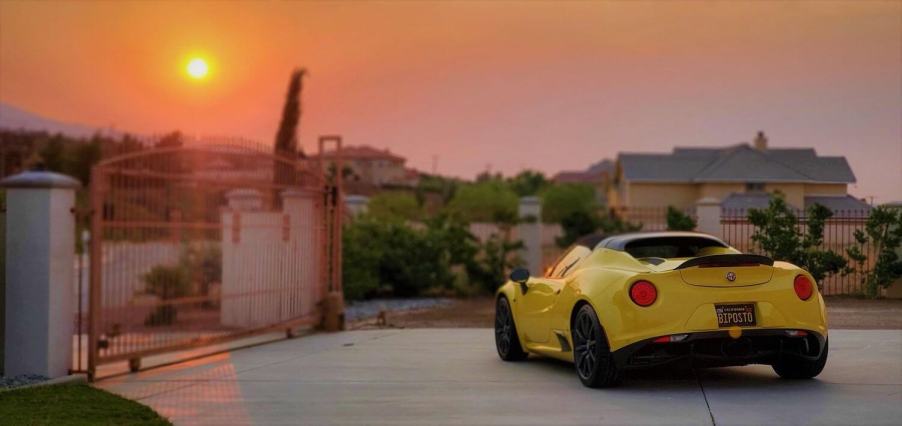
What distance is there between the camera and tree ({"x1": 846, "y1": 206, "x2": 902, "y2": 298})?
6.07 meters

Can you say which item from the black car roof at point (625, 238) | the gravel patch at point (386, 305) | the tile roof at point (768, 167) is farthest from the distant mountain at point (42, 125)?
the tile roof at point (768, 167)

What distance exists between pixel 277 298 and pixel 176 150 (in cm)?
344

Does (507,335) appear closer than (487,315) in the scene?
Yes

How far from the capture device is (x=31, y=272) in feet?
38.1

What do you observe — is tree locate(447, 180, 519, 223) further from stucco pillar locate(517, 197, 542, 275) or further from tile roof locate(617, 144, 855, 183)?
tile roof locate(617, 144, 855, 183)

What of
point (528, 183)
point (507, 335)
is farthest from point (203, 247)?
point (528, 183)

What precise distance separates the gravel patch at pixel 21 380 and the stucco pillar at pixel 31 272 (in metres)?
0.06

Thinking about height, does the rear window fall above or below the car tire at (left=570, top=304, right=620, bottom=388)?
above

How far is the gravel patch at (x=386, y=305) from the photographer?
22.3 metres

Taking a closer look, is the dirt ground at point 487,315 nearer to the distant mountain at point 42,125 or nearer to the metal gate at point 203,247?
the metal gate at point 203,247

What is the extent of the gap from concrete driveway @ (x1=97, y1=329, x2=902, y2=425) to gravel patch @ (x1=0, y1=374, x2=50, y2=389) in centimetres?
64

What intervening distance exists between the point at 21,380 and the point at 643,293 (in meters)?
5.94

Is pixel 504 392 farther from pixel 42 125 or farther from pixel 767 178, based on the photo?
pixel 42 125

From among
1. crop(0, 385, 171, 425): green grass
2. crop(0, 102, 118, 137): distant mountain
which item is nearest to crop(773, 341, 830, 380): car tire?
crop(0, 385, 171, 425): green grass
